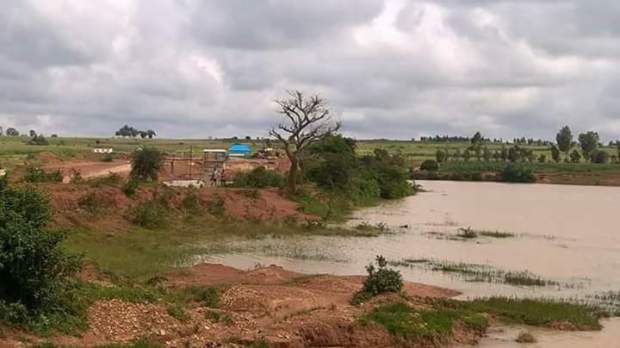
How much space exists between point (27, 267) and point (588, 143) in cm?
16717

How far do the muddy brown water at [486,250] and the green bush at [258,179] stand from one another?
7.15 metres

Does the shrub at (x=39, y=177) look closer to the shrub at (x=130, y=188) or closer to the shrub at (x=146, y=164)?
the shrub at (x=130, y=188)

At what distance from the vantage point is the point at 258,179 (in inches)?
2293

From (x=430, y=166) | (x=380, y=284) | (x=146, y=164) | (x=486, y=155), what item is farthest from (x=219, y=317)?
(x=486, y=155)

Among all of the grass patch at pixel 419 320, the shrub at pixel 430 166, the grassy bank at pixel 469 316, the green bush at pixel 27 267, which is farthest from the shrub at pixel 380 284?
the shrub at pixel 430 166

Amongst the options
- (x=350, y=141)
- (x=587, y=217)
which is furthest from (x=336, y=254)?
(x=350, y=141)

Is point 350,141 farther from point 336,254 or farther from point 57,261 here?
point 57,261

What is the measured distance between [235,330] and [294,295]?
3.82 m

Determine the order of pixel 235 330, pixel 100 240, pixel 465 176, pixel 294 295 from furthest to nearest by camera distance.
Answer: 1. pixel 465 176
2. pixel 100 240
3. pixel 294 295
4. pixel 235 330

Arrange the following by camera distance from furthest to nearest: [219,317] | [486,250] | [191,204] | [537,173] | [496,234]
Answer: [537,173] < [496,234] < [191,204] < [486,250] < [219,317]

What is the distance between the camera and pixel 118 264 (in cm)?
2430

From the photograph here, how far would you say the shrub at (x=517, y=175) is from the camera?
128 m

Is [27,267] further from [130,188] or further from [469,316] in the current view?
[130,188]

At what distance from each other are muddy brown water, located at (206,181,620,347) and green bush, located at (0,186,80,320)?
9.77 metres
